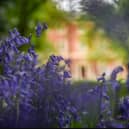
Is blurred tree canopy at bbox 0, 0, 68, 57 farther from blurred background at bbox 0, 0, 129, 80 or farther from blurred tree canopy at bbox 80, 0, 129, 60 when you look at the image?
blurred tree canopy at bbox 80, 0, 129, 60

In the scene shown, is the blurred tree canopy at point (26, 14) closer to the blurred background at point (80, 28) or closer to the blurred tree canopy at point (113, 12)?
the blurred background at point (80, 28)

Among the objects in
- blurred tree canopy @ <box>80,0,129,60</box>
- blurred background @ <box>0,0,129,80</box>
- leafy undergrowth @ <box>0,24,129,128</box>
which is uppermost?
blurred background @ <box>0,0,129,80</box>

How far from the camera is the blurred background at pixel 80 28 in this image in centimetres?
253

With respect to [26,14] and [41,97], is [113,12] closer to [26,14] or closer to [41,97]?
[41,97]

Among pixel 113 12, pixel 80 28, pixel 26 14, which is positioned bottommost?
pixel 113 12

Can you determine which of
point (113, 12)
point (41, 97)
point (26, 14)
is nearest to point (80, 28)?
point (26, 14)

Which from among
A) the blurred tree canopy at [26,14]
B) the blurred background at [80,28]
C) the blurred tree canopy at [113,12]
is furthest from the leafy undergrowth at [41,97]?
the blurred tree canopy at [26,14]

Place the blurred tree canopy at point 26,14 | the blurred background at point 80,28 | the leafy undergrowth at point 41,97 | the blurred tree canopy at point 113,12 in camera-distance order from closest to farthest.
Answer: the leafy undergrowth at point 41,97, the blurred tree canopy at point 113,12, the blurred background at point 80,28, the blurred tree canopy at point 26,14

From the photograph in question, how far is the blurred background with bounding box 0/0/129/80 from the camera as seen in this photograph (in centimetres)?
253

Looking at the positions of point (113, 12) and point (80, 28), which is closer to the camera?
point (113, 12)

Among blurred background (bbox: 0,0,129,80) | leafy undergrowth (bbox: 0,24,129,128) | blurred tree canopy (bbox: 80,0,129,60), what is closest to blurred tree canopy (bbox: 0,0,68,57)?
blurred background (bbox: 0,0,129,80)

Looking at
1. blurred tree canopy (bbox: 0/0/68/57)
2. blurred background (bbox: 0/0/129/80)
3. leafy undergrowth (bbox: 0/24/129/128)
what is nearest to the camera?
leafy undergrowth (bbox: 0/24/129/128)

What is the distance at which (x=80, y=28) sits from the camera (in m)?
11.1

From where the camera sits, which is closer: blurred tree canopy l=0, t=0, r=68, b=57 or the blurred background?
the blurred background
